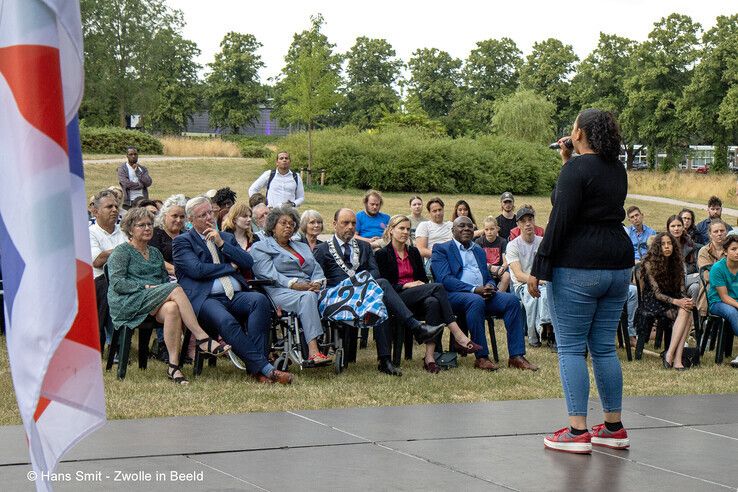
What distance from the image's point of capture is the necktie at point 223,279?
364 inches

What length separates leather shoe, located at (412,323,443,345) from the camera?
970 centimetres

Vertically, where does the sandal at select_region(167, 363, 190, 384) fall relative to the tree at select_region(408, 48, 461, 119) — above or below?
below

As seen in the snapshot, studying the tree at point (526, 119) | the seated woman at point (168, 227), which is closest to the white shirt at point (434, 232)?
the seated woman at point (168, 227)

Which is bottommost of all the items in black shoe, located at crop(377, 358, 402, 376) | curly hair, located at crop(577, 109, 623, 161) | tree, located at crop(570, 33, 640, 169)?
black shoe, located at crop(377, 358, 402, 376)

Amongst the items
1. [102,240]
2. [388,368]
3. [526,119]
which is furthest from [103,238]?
[526,119]

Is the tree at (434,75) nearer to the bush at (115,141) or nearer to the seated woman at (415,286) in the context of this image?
the bush at (115,141)

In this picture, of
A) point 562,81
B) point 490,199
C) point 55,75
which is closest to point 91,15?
point 562,81

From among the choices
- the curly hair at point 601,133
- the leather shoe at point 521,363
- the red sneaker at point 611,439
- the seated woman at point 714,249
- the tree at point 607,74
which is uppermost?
the tree at point 607,74

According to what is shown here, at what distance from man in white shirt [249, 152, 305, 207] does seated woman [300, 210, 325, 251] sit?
519 cm

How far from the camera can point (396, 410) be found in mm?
7754

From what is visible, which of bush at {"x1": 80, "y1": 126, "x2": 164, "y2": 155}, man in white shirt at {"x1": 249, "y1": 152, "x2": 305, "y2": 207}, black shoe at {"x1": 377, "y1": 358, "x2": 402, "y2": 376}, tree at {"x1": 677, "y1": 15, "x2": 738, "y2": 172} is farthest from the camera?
tree at {"x1": 677, "y1": 15, "x2": 738, "y2": 172}

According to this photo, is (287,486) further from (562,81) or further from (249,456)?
(562,81)

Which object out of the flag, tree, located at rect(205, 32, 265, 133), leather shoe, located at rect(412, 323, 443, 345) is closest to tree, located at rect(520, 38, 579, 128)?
tree, located at rect(205, 32, 265, 133)

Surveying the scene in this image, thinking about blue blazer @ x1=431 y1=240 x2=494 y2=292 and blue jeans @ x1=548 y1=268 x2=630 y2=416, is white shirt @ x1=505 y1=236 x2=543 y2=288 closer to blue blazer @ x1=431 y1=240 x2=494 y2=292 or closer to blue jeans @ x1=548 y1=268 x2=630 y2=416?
blue blazer @ x1=431 y1=240 x2=494 y2=292
